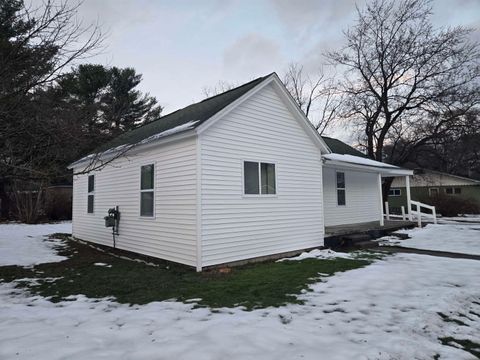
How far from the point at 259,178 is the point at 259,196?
49 centimetres

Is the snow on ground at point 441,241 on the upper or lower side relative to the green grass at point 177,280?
upper

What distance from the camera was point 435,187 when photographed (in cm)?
2961

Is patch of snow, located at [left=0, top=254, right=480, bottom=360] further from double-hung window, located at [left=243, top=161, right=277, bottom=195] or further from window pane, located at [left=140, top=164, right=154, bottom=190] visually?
window pane, located at [left=140, top=164, right=154, bottom=190]

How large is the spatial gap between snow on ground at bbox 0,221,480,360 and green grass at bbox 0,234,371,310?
34cm

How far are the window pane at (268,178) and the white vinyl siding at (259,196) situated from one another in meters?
0.14

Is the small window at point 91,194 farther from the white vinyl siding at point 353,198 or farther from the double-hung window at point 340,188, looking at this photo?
the double-hung window at point 340,188

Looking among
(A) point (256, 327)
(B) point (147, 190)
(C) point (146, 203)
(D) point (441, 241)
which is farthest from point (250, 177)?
(D) point (441, 241)

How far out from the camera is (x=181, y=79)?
1403cm

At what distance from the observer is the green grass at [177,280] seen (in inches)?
194

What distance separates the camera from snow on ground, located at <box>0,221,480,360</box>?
3.01m

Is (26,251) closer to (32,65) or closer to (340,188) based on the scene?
(32,65)

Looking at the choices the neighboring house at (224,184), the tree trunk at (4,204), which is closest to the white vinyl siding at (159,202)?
the neighboring house at (224,184)

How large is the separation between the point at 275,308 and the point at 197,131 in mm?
3996

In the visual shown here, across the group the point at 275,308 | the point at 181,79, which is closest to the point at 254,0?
the point at 181,79
